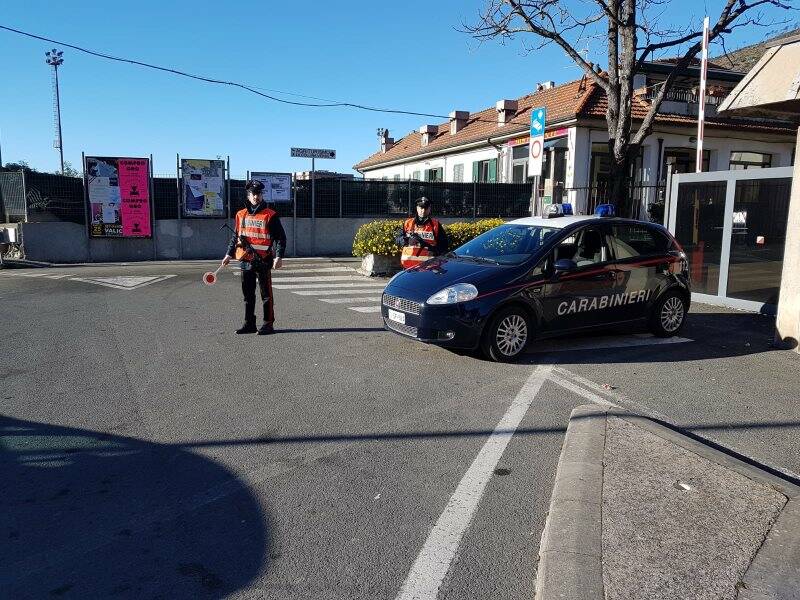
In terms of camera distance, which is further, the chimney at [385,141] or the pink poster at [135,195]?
the chimney at [385,141]

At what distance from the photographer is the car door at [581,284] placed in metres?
7.00

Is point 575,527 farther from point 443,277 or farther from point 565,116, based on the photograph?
point 565,116

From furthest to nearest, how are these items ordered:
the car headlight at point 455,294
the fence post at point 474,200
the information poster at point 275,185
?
1. the fence post at point 474,200
2. the information poster at point 275,185
3. the car headlight at point 455,294

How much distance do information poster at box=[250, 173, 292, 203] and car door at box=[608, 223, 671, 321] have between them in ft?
43.0

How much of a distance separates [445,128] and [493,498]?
32.4 m

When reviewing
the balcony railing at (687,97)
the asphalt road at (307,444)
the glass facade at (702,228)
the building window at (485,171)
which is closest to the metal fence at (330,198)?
the building window at (485,171)

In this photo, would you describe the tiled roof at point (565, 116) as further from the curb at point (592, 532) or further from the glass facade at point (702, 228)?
the curb at point (592, 532)

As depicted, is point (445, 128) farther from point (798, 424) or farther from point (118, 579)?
point (118, 579)

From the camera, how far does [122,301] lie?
10.4 metres

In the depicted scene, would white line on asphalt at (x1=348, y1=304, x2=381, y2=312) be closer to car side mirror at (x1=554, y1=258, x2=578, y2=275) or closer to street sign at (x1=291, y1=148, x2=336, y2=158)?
car side mirror at (x1=554, y1=258, x2=578, y2=275)

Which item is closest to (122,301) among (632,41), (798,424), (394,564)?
(394,564)

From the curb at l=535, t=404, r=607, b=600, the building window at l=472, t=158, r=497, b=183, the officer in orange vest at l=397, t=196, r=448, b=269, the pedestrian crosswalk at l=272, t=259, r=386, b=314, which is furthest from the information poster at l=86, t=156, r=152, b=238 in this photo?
the curb at l=535, t=404, r=607, b=600

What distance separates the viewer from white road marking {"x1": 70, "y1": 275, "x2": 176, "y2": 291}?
12.3 m

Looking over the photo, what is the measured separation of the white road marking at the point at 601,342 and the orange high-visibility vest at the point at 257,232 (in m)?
3.47
